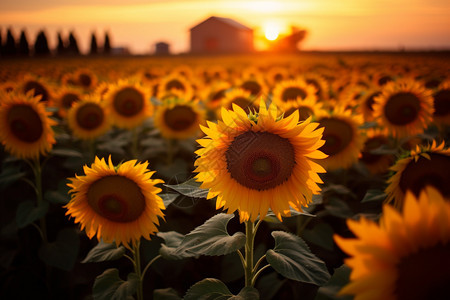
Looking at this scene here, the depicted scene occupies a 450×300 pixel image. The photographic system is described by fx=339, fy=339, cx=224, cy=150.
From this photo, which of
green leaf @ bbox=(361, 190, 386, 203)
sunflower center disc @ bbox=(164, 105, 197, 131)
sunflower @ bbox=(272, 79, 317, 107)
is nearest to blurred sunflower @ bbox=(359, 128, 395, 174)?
sunflower @ bbox=(272, 79, 317, 107)

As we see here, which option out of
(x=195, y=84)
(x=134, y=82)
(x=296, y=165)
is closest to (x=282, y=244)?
(x=296, y=165)

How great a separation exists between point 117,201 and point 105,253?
506 mm

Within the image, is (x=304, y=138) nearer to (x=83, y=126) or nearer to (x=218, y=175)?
(x=218, y=175)

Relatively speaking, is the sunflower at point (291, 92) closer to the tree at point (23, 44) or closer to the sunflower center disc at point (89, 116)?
the sunflower center disc at point (89, 116)

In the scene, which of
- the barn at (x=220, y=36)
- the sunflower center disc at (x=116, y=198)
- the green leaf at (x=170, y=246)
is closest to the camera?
the sunflower center disc at (x=116, y=198)

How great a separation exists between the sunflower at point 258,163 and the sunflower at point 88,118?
Answer: 344cm

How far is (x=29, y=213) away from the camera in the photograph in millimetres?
3303

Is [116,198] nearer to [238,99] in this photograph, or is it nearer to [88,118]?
[88,118]

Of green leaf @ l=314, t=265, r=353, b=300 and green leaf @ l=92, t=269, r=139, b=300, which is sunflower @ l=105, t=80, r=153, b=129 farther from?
green leaf @ l=314, t=265, r=353, b=300

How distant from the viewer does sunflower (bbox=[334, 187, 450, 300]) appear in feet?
3.27

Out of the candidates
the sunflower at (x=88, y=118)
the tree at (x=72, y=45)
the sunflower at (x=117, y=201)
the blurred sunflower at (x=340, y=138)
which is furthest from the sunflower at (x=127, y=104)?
the tree at (x=72, y=45)

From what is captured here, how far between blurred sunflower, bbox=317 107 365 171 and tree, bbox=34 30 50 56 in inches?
2384

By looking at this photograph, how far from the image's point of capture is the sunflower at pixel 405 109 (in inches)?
156

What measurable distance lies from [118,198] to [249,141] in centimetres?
97
